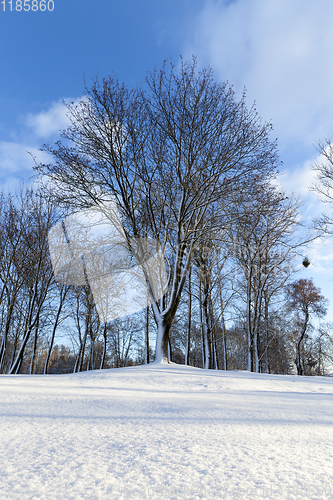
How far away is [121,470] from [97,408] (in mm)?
1252

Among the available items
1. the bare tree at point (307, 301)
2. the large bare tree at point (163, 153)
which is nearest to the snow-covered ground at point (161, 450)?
the large bare tree at point (163, 153)

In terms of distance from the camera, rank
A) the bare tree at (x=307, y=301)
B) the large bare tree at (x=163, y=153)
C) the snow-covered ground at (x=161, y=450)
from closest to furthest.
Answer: the snow-covered ground at (x=161, y=450)
the large bare tree at (x=163, y=153)
the bare tree at (x=307, y=301)

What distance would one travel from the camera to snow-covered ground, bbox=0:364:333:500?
103 cm

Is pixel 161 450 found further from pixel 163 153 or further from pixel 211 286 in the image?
pixel 211 286

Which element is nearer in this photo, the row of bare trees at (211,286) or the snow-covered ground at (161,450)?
the snow-covered ground at (161,450)

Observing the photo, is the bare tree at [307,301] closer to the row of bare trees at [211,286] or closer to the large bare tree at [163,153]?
the row of bare trees at [211,286]

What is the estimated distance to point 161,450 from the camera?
1.39 metres

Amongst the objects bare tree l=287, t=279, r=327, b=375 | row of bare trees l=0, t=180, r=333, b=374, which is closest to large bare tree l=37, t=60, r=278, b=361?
row of bare trees l=0, t=180, r=333, b=374

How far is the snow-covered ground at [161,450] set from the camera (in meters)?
1.03

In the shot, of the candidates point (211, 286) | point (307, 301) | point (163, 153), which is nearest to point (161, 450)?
point (163, 153)

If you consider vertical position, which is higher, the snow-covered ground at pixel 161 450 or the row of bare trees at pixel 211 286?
the row of bare trees at pixel 211 286

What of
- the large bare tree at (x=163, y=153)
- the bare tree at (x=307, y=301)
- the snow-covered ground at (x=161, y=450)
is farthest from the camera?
the bare tree at (x=307, y=301)

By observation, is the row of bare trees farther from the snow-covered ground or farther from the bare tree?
the snow-covered ground

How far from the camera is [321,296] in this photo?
19.4m
